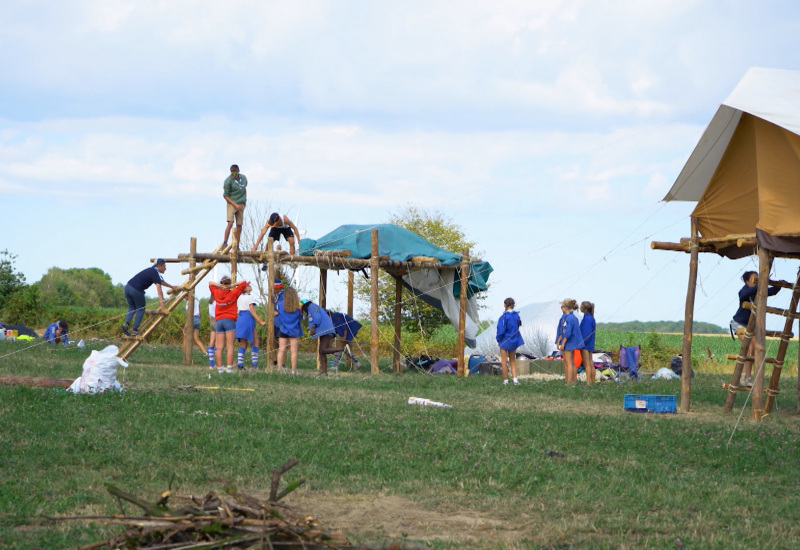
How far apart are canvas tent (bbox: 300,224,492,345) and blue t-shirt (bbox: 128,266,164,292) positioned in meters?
3.33

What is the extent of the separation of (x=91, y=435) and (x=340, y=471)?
2.92 meters

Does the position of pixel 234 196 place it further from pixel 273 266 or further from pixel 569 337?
pixel 569 337

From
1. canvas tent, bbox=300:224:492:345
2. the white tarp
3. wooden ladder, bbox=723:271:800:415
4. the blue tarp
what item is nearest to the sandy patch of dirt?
wooden ladder, bbox=723:271:800:415

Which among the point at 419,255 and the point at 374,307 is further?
the point at 419,255

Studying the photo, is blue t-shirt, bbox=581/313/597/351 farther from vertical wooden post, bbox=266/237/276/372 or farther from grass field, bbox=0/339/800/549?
vertical wooden post, bbox=266/237/276/372

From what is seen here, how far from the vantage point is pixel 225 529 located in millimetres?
4602

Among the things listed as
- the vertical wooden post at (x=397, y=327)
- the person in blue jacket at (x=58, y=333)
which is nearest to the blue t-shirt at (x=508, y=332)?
the vertical wooden post at (x=397, y=327)

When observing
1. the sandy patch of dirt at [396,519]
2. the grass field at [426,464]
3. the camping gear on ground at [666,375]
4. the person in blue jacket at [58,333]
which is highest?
the person in blue jacket at [58,333]

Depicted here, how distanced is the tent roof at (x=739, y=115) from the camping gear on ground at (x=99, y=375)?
9.47m

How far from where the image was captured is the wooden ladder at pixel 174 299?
19.1m

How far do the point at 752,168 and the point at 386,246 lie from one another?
9082 millimetres

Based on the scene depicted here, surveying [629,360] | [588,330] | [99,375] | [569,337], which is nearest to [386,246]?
[569,337]

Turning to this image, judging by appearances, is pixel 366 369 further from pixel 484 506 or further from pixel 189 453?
pixel 484 506

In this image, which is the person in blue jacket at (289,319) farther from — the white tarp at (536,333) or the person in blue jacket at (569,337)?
the white tarp at (536,333)
